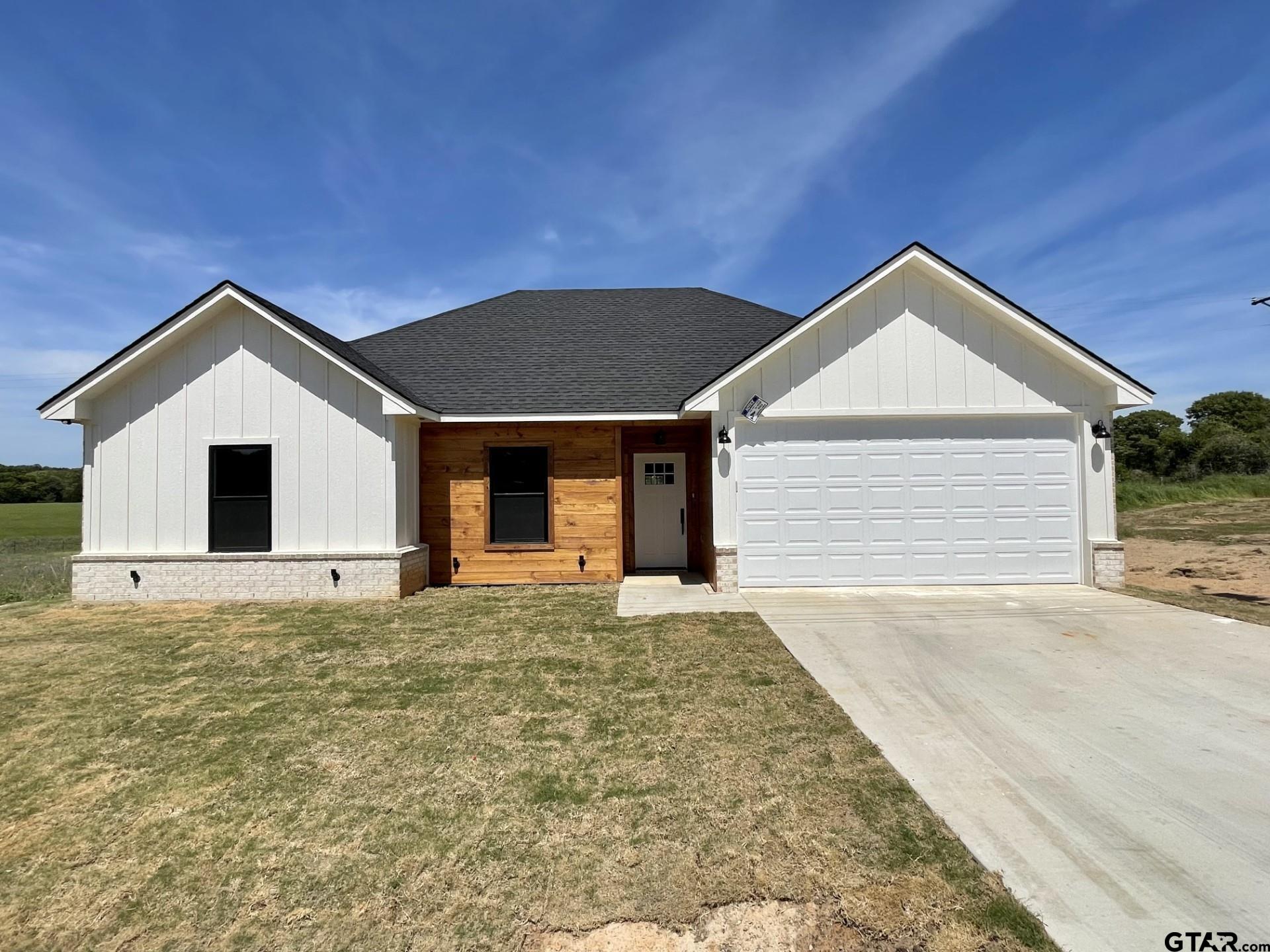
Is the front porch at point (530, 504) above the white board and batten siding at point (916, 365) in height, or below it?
below

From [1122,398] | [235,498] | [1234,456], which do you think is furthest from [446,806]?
[1234,456]

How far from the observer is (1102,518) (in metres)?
9.06

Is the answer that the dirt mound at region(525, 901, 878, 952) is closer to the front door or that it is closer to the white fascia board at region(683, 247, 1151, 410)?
the white fascia board at region(683, 247, 1151, 410)

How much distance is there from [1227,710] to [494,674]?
234 inches

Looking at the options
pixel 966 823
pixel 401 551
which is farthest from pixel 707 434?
pixel 966 823

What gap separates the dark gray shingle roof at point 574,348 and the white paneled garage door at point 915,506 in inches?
88.3

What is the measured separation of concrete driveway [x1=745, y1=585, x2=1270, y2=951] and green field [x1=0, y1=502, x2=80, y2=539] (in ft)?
85.8

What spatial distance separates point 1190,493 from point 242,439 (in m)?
34.4

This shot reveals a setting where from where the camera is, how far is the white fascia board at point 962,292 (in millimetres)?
8805

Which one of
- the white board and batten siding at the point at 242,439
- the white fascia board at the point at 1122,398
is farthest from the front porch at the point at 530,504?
the white fascia board at the point at 1122,398

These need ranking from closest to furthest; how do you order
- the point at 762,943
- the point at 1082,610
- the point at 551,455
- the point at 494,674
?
the point at 762,943 < the point at 494,674 < the point at 1082,610 < the point at 551,455

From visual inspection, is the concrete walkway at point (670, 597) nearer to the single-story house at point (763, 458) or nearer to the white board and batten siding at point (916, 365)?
the single-story house at point (763, 458)

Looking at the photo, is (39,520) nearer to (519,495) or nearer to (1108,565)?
(519,495)

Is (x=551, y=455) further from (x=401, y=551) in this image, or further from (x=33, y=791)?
(x=33, y=791)
